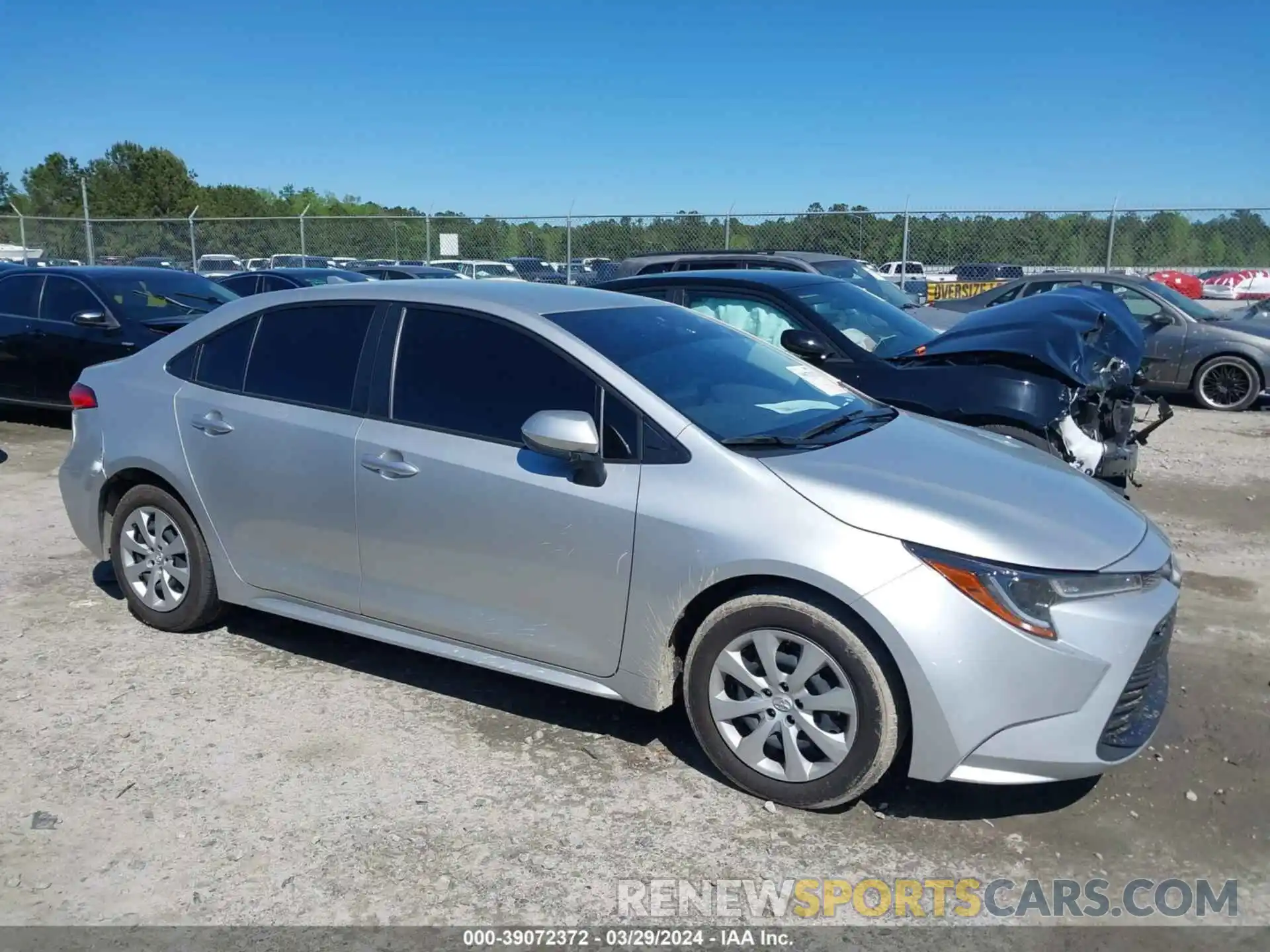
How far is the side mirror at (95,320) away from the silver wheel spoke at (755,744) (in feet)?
27.5

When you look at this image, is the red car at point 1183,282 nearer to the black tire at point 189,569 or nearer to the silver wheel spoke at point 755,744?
the silver wheel spoke at point 755,744

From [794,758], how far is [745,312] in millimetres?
4248

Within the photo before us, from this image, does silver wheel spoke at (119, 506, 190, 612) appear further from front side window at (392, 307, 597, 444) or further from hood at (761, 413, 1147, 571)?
hood at (761, 413, 1147, 571)

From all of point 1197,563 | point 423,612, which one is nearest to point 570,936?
point 423,612

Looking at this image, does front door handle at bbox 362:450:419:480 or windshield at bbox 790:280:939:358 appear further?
windshield at bbox 790:280:939:358

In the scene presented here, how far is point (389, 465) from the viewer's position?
4.03 metres

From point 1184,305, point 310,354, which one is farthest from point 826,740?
point 1184,305

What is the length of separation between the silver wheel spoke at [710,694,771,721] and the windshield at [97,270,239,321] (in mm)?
8040

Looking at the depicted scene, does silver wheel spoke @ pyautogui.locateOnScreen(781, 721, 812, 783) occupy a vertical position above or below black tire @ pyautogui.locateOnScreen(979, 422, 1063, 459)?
below

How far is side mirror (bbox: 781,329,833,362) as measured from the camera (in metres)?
6.51

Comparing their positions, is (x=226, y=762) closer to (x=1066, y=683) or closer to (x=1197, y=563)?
(x=1066, y=683)

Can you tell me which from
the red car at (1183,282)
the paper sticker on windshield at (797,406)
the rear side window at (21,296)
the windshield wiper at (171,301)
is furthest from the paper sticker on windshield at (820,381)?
the red car at (1183,282)

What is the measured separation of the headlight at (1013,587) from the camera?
10.2 ft

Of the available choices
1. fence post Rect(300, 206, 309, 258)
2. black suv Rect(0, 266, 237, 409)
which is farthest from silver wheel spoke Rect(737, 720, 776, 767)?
fence post Rect(300, 206, 309, 258)
